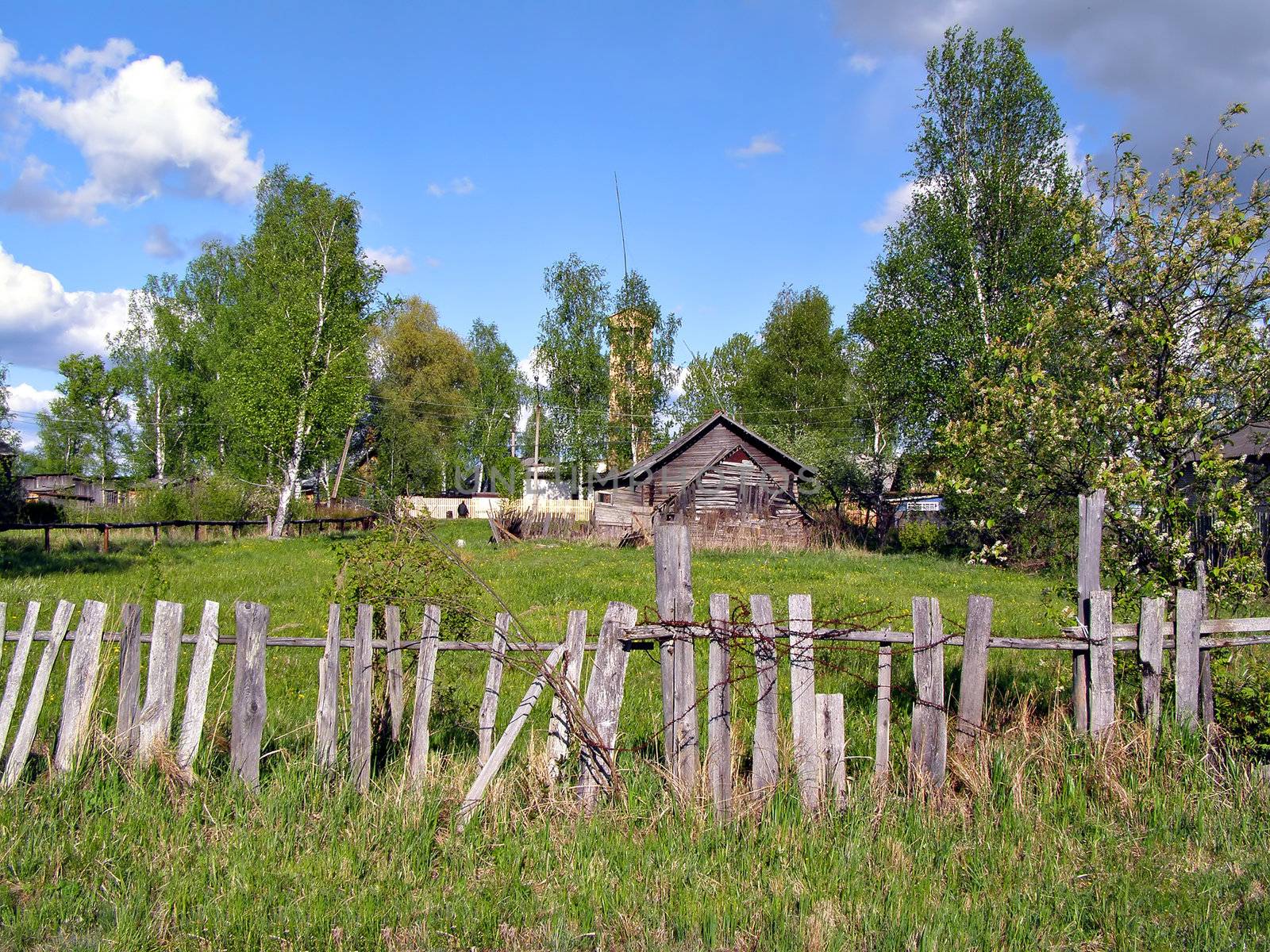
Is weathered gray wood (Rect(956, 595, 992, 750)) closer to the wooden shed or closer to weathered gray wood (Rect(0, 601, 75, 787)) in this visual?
weathered gray wood (Rect(0, 601, 75, 787))

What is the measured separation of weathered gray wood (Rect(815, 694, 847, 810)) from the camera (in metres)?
4.65

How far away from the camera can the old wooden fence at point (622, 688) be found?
4.64m

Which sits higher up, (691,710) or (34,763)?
(691,710)

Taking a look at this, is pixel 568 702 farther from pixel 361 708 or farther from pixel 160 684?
pixel 160 684

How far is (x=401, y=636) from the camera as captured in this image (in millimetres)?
5918

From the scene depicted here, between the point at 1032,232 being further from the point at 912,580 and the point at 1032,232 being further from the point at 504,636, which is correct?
the point at 504,636

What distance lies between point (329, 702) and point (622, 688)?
1.68 m

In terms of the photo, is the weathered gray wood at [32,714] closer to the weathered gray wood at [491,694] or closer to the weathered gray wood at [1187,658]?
the weathered gray wood at [491,694]

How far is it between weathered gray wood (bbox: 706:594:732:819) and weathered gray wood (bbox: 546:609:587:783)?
2.33ft

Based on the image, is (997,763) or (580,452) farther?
(580,452)

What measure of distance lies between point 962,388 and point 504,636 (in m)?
19.9

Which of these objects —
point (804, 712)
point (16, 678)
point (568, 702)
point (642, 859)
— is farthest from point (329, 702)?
point (804, 712)

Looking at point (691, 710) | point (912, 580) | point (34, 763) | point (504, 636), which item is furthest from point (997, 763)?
point (912, 580)

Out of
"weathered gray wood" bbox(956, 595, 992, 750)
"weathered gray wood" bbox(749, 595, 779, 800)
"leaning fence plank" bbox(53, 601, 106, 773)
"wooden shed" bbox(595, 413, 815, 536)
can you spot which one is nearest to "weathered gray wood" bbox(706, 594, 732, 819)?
"weathered gray wood" bbox(749, 595, 779, 800)
